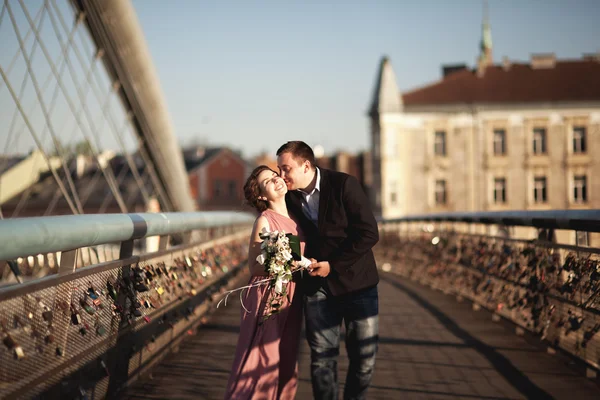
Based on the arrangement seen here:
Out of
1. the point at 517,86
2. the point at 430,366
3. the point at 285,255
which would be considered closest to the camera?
the point at 285,255

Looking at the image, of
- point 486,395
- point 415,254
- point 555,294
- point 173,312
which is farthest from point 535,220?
point 415,254

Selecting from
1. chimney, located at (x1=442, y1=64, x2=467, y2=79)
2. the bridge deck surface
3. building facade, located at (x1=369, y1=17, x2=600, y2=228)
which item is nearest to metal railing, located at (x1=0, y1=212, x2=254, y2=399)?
the bridge deck surface

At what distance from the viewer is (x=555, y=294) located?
7117 mm

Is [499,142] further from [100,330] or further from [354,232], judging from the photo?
[100,330]

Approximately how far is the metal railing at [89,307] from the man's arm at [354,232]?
1233mm

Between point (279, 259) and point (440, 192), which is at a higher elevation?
point (279, 259)

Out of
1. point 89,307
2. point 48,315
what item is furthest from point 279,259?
point 48,315

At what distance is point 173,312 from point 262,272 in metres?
2.45

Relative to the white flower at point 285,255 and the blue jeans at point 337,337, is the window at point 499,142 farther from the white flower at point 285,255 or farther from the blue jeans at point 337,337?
the white flower at point 285,255

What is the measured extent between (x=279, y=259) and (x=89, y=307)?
3.22 feet

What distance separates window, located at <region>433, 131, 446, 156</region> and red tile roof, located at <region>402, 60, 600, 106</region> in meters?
2.12

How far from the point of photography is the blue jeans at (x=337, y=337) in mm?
4879

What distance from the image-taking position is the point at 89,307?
15.2 ft

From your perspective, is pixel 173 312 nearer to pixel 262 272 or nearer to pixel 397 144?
pixel 262 272
